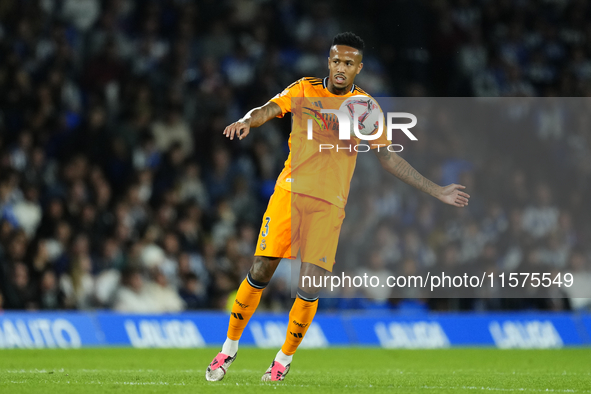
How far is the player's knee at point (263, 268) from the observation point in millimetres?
6758

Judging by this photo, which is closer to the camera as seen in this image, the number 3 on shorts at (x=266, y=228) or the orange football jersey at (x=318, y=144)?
the number 3 on shorts at (x=266, y=228)

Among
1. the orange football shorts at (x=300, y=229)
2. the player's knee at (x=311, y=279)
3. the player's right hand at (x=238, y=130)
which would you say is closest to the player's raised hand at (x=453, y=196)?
the orange football shorts at (x=300, y=229)

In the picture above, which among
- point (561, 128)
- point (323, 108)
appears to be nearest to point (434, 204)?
point (561, 128)

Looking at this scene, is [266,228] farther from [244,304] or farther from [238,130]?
[238,130]

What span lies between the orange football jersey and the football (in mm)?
54

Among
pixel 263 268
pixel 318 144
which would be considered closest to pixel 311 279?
pixel 263 268

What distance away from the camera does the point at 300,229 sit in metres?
6.79

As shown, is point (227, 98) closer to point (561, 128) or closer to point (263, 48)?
point (263, 48)

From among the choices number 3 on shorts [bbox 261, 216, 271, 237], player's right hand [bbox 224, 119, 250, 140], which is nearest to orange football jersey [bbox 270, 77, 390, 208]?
number 3 on shorts [bbox 261, 216, 271, 237]

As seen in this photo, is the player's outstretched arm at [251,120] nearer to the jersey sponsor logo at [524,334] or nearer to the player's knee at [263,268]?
the player's knee at [263,268]

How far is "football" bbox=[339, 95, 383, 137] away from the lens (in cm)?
695

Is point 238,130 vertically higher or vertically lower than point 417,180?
higher

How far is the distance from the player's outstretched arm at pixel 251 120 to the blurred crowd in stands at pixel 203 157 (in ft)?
22.4

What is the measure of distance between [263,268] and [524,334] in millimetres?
8325
